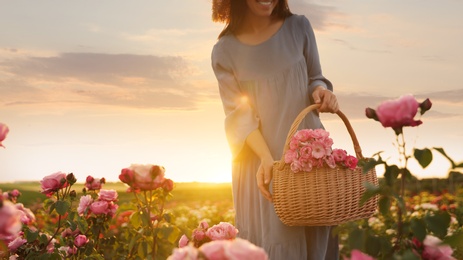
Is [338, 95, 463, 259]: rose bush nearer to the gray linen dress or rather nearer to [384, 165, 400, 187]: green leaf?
[384, 165, 400, 187]: green leaf

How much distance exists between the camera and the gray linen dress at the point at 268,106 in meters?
3.59

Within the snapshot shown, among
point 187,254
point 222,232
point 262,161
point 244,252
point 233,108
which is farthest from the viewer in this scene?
point 233,108

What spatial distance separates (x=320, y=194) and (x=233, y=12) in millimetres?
1395

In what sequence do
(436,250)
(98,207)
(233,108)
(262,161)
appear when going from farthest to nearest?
(98,207)
(233,108)
(262,161)
(436,250)

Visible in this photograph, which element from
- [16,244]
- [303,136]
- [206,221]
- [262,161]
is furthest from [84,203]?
[303,136]

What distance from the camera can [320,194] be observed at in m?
3.07

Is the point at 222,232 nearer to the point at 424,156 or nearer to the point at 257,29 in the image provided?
the point at 257,29

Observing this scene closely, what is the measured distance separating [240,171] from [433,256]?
1865 millimetres

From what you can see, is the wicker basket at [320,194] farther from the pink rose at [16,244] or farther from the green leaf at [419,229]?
the pink rose at [16,244]

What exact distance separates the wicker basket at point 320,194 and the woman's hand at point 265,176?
191 millimetres

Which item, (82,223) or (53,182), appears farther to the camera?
(82,223)

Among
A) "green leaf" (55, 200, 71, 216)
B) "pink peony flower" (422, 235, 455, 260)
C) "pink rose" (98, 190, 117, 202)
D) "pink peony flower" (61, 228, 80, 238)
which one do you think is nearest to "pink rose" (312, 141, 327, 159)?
"pink peony flower" (422, 235, 455, 260)

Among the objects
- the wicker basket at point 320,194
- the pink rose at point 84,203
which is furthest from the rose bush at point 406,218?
the pink rose at point 84,203

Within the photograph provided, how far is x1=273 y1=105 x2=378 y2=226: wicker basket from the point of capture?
3.08 m
